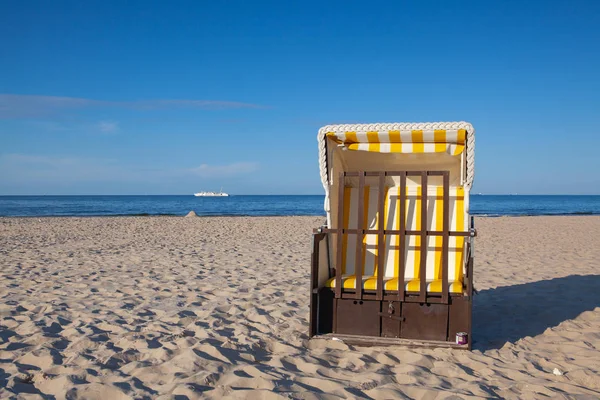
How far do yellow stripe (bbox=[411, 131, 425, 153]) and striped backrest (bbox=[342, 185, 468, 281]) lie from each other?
0.50m

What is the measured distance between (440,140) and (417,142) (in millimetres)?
199

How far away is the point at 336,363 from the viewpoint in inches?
147

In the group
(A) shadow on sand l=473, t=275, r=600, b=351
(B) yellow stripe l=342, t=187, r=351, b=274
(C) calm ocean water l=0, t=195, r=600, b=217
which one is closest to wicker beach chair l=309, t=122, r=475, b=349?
(B) yellow stripe l=342, t=187, r=351, b=274

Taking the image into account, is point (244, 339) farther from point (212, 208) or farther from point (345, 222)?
point (212, 208)

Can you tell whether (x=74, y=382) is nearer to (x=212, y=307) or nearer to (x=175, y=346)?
(x=175, y=346)

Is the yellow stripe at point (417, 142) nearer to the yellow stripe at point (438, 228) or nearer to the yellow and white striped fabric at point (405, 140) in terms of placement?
the yellow and white striped fabric at point (405, 140)

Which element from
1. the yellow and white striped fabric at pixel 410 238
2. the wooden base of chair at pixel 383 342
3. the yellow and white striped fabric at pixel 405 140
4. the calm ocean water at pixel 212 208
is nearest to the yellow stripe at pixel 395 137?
the yellow and white striped fabric at pixel 405 140

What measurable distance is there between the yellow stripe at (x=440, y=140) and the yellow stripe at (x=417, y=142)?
0.12m

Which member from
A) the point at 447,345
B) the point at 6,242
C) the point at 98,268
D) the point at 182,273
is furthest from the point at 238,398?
the point at 6,242

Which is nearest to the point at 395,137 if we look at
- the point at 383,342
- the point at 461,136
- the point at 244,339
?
the point at 461,136

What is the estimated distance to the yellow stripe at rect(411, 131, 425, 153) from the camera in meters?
4.25

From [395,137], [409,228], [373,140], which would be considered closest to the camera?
[395,137]

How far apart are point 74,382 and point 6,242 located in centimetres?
1020

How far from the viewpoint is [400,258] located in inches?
160
